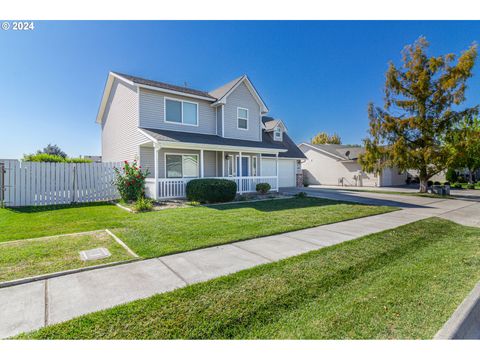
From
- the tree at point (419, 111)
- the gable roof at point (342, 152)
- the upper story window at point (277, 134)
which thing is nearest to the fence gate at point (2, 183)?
the upper story window at point (277, 134)

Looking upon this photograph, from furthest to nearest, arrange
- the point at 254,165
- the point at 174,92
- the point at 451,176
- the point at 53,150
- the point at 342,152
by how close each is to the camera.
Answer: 1. the point at 53,150
2. the point at 342,152
3. the point at 451,176
4. the point at 254,165
5. the point at 174,92

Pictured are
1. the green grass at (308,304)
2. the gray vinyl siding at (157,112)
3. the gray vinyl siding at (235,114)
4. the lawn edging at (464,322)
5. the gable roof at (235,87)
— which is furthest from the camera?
the gray vinyl siding at (235,114)

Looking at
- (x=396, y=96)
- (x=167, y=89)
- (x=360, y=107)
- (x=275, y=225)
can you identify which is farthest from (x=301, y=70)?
(x=275, y=225)

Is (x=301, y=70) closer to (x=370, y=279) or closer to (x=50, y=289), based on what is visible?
(x=370, y=279)

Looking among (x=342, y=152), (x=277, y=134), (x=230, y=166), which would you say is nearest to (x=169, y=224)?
(x=230, y=166)

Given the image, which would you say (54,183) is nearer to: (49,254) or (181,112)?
(181,112)

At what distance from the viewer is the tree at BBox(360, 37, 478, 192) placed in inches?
613

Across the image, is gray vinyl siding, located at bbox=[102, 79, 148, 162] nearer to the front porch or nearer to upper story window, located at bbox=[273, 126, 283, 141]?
the front porch

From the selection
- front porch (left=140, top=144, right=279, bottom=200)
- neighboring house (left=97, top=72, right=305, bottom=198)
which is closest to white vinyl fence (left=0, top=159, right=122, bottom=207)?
front porch (left=140, top=144, right=279, bottom=200)

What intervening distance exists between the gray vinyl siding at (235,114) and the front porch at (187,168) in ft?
4.51

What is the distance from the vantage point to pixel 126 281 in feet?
10.8

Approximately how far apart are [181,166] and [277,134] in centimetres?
1047

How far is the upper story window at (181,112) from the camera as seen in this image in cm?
1343

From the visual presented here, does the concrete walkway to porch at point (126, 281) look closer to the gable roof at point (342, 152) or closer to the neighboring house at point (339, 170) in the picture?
the neighboring house at point (339, 170)
